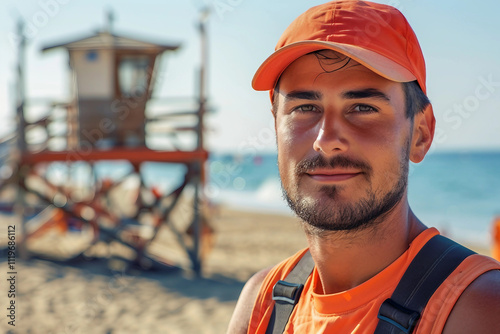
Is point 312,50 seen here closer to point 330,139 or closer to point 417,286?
point 330,139

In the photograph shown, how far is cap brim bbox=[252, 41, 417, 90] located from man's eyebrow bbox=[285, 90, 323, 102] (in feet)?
0.40

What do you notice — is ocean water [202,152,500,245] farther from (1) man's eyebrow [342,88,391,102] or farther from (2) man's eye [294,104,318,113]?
(1) man's eyebrow [342,88,391,102]

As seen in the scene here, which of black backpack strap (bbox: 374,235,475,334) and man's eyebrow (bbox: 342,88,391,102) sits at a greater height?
man's eyebrow (bbox: 342,88,391,102)

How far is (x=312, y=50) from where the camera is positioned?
1715 mm

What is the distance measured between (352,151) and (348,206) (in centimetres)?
18

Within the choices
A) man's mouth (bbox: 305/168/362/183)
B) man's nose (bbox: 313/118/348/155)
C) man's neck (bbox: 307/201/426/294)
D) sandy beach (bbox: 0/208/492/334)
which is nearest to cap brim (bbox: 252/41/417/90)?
man's nose (bbox: 313/118/348/155)

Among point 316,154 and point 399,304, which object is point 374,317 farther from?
point 316,154

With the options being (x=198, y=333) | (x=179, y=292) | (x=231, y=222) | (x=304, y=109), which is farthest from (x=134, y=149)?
(x=231, y=222)

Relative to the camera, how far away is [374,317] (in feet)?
4.86

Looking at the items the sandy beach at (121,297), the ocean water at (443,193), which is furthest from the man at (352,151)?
the ocean water at (443,193)

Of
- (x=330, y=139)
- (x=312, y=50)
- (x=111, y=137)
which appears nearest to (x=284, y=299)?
(x=330, y=139)

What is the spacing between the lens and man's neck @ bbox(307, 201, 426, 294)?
5.42 ft

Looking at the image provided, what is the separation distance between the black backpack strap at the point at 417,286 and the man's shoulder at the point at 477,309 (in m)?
0.08

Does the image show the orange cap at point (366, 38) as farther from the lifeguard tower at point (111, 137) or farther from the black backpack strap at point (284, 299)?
the lifeguard tower at point (111, 137)
